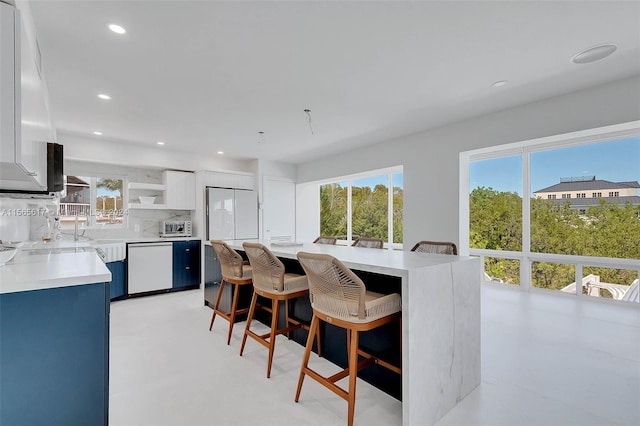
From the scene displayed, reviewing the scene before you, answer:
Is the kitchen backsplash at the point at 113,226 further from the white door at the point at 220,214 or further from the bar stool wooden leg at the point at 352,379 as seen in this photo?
the bar stool wooden leg at the point at 352,379

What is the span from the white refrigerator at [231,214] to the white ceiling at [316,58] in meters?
1.74

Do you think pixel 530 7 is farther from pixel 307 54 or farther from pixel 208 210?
pixel 208 210

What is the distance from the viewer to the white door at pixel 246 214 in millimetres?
5832

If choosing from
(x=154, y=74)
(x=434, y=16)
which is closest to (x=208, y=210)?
(x=154, y=74)

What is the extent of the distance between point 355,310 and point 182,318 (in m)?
2.83

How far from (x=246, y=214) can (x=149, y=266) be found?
1.89m

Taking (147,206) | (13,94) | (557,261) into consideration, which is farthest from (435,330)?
(147,206)

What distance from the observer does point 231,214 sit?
5723 millimetres

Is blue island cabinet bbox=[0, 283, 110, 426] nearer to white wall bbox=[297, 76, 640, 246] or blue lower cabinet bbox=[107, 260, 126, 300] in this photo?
blue lower cabinet bbox=[107, 260, 126, 300]

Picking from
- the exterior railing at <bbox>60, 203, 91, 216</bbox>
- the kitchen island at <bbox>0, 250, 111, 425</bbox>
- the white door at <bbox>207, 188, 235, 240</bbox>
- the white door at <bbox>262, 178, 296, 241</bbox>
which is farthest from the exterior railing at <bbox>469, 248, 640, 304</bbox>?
the exterior railing at <bbox>60, 203, 91, 216</bbox>

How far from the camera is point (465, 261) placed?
202cm

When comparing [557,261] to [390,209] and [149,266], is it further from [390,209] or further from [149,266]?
[149,266]

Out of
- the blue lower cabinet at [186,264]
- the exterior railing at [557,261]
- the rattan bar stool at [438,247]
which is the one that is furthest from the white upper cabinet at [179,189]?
the exterior railing at [557,261]

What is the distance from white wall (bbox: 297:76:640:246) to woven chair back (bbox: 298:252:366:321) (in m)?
2.93
